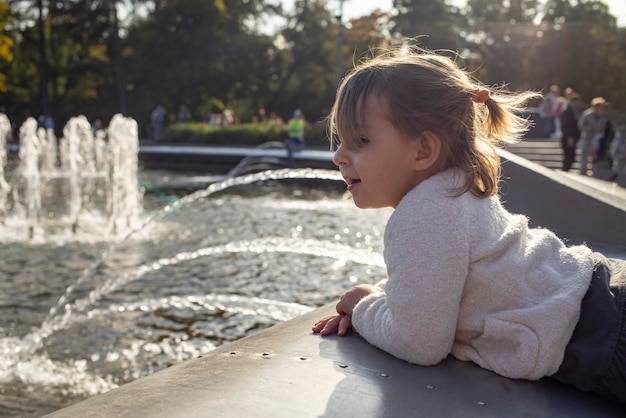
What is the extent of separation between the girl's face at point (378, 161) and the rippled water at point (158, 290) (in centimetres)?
227

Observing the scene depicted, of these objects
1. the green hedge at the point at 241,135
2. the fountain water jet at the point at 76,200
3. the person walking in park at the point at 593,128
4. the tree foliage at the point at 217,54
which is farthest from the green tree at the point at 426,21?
the fountain water jet at the point at 76,200

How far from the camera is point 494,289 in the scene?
171 cm

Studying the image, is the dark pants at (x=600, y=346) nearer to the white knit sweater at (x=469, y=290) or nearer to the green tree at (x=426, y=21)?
the white knit sweater at (x=469, y=290)

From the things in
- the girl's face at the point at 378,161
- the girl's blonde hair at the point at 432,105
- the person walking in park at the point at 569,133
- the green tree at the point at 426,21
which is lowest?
the person walking in park at the point at 569,133

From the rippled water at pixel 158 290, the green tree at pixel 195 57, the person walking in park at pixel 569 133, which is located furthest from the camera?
the green tree at pixel 195 57

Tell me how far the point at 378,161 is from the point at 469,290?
1.31 ft

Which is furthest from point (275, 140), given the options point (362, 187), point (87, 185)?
point (362, 187)

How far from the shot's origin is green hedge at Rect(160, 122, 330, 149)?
23188 mm

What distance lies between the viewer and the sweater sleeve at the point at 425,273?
1.63m

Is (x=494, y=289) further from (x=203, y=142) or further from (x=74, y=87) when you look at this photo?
(x=74, y=87)

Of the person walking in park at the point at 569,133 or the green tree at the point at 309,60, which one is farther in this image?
the green tree at the point at 309,60

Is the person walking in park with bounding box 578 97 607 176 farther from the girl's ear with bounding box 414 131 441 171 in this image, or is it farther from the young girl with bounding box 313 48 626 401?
the girl's ear with bounding box 414 131 441 171

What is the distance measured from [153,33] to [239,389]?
4152 cm

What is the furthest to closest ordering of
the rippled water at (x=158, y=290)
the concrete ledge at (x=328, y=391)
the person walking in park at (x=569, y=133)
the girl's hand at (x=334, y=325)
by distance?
the person walking in park at (x=569, y=133) < the rippled water at (x=158, y=290) < the girl's hand at (x=334, y=325) < the concrete ledge at (x=328, y=391)
